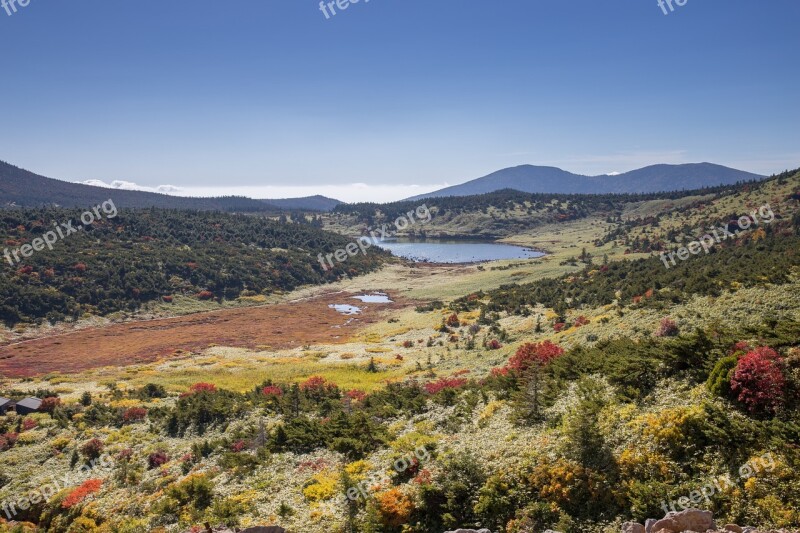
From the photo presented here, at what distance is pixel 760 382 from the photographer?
12.9 m

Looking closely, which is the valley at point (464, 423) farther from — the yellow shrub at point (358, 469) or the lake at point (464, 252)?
the lake at point (464, 252)

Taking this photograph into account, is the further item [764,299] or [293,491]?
[764,299]

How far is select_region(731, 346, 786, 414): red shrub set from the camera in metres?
12.7

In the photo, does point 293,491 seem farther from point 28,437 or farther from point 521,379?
point 28,437

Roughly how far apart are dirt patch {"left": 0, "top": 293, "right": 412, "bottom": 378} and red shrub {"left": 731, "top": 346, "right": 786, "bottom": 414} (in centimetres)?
4969

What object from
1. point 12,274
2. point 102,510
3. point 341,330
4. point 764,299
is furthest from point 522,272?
point 12,274

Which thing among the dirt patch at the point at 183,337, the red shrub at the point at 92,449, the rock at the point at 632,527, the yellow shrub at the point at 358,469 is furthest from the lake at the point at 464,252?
the rock at the point at 632,527

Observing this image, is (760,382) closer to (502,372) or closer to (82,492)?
(502,372)

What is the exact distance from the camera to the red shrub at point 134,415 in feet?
96.7

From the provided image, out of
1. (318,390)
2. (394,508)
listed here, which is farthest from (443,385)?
(394,508)

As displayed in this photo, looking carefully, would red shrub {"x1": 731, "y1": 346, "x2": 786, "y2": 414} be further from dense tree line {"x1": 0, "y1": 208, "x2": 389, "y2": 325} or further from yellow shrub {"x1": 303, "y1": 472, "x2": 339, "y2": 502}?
dense tree line {"x1": 0, "y1": 208, "x2": 389, "y2": 325}

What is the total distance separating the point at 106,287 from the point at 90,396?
54825mm

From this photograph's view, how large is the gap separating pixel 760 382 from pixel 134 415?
1349 inches

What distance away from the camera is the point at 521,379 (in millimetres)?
21766
